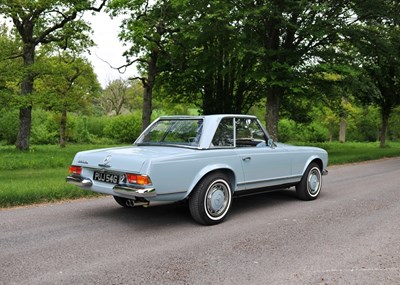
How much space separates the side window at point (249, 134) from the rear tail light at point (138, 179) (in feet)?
6.61

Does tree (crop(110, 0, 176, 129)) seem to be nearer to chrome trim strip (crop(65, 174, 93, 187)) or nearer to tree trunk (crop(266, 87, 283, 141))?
tree trunk (crop(266, 87, 283, 141))

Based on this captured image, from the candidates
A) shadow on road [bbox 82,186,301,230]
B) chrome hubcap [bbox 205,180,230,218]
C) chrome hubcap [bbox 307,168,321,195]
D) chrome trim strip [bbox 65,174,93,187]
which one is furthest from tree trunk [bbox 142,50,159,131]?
chrome hubcap [bbox 205,180,230,218]

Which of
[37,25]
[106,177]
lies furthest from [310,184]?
[37,25]

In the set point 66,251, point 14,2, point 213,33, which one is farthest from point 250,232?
point 14,2

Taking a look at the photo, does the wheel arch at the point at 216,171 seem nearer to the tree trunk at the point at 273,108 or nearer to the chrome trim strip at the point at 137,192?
the chrome trim strip at the point at 137,192

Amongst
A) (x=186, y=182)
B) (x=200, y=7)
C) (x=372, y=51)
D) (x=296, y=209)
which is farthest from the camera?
(x=372, y=51)

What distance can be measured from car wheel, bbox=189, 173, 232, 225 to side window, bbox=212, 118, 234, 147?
58 centimetres

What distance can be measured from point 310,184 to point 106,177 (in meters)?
4.21

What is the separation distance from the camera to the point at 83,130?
39.8m

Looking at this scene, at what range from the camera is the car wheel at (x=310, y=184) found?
7.75m

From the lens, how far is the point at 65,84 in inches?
998

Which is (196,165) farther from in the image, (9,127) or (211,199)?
(9,127)

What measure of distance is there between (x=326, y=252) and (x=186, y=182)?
2052 mm

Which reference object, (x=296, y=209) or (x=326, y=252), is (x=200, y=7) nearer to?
(x=296, y=209)
